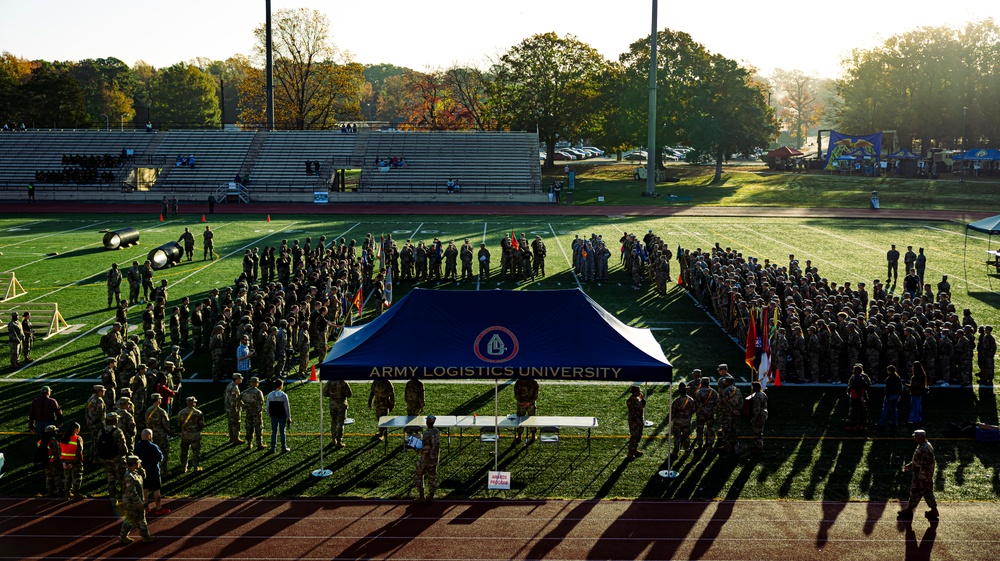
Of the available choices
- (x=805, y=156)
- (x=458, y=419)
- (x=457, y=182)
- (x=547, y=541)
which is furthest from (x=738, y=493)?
(x=805, y=156)

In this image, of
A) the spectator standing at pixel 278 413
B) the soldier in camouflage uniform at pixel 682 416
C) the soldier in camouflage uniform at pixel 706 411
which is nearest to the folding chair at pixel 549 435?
Answer: the soldier in camouflage uniform at pixel 682 416

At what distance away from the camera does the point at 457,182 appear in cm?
6059

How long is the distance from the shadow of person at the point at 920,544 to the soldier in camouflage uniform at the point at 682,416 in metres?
3.55

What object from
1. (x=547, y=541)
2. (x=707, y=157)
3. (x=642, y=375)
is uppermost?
(x=707, y=157)

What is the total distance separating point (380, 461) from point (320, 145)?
184 ft

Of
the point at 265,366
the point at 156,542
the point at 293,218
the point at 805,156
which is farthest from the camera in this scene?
the point at 805,156

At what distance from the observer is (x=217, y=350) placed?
58.8 ft

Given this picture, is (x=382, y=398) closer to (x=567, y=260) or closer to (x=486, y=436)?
(x=486, y=436)

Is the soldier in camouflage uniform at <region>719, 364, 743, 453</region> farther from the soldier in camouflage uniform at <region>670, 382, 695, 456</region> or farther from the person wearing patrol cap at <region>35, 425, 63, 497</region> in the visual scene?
the person wearing patrol cap at <region>35, 425, 63, 497</region>

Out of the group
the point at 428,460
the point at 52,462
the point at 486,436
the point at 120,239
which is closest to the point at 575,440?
the point at 486,436

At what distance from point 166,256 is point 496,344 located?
2173 centimetres

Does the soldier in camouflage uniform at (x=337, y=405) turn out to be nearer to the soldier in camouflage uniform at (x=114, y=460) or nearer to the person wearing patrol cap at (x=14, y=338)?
the soldier in camouflage uniform at (x=114, y=460)

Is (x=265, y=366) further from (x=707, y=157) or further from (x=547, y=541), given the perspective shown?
(x=707, y=157)

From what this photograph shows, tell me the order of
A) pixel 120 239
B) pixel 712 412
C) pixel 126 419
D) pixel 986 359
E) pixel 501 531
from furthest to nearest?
pixel 120 239
pixel 986 359
pixel 712 412
pixel 126 419
pixel 501 531
